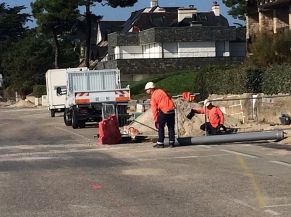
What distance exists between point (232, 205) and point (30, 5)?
226 feet

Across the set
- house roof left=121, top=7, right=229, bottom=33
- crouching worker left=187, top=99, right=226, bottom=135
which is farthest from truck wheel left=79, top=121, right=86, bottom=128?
house roof left=121, top=7, right=229, bottom=33

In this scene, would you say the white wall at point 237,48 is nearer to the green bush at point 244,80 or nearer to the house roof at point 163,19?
the house roof at point 163,19

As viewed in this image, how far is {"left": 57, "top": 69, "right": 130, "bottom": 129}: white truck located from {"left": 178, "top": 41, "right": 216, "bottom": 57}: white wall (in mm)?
32188

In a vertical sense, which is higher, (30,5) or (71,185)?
(30,5)

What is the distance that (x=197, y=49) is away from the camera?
219ft

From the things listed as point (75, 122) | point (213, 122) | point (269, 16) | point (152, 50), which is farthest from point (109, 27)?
point (213, 122)

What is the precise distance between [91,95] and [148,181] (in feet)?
64.1

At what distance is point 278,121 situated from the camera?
Result: 79.2 ft

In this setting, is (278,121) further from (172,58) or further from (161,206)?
(172,58)

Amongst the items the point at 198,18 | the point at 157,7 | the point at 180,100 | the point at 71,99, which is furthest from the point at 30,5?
the point at 180,100

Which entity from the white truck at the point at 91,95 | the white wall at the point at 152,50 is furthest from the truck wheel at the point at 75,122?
the white wall at the point at 152,50

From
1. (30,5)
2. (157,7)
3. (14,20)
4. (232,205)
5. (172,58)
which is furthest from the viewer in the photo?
(14,20)

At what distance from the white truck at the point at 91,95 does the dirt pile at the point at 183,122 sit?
2.64 m

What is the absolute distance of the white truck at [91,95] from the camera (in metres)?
31.4
